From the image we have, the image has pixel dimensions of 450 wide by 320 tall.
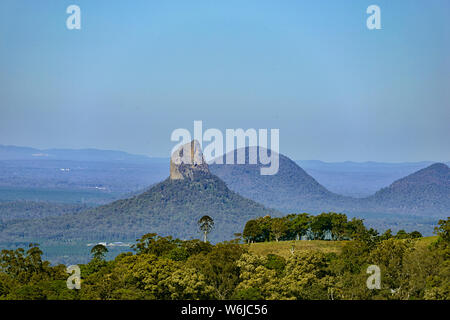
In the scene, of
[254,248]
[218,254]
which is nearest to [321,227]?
[254,248]

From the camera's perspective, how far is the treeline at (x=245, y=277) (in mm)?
50062

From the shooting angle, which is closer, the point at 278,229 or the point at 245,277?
the point at 245,277

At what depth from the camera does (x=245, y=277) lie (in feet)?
175

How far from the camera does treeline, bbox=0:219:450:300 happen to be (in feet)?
164

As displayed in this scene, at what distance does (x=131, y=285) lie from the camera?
174 ft

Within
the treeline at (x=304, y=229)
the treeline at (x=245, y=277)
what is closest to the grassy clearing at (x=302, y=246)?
the treeline at (x=304, y=229)

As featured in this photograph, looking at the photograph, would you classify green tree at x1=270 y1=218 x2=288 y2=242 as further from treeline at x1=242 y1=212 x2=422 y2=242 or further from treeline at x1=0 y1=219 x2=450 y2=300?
treeline at x1=0 y1=219 x2=450 y2=300
